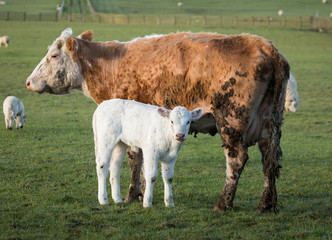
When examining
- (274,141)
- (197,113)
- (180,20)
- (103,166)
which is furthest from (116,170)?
(180,20)

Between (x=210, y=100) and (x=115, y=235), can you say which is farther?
(x=210, y=100)

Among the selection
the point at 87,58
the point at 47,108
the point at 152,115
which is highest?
the point at 87,58

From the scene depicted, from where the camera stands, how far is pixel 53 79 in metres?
9.82

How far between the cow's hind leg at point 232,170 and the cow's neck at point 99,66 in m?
2.74

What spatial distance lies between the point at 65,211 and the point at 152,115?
1.93m

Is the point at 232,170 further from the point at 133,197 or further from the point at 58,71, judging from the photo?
the point at 58,71

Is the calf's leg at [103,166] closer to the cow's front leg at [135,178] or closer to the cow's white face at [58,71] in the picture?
the cow's front leg at [135,178]

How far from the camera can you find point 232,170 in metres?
7.91

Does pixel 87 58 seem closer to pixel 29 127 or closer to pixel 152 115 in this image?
pixel 152 115

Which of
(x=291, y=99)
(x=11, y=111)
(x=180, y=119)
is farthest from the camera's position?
(x=291, y=99)

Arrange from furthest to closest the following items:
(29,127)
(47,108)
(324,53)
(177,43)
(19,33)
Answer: (19,33), (324,53), (47,108), (29,127), (177,43)

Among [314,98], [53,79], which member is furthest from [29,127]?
[314,98]

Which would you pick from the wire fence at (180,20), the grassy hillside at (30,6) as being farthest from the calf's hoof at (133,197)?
the grassy hillside at (30,6)

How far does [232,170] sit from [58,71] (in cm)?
384
